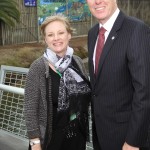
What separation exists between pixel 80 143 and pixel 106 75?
82 centimetres

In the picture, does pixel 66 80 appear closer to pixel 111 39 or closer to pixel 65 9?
pixel 111 39

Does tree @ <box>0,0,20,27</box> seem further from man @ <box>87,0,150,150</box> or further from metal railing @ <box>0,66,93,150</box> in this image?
man @ <box>87,0,150,150</box>

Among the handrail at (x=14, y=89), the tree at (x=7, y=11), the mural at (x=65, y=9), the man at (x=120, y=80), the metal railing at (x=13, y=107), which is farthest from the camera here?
the mural at (x=65, y=9)

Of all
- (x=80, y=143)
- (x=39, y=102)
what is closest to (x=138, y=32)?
(x=39, y=102)

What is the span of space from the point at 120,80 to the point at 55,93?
598 mm

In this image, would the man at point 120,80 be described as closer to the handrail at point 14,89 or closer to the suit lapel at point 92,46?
the suit lapel at point 92,46

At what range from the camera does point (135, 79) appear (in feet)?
5.75

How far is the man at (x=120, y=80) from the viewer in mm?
1750

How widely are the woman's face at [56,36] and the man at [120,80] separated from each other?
0.83 feet

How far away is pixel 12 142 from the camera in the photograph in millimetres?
3461

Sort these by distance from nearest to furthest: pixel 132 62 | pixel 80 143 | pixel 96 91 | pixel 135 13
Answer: pixel 132 62, pixel 96 91, pixel 80 143, pixel 135 13

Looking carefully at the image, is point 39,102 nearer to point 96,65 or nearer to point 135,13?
point 96,65

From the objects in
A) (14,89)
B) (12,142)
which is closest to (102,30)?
(14,89)

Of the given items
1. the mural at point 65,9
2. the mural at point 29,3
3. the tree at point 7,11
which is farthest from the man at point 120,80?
the mural at point 29,3
